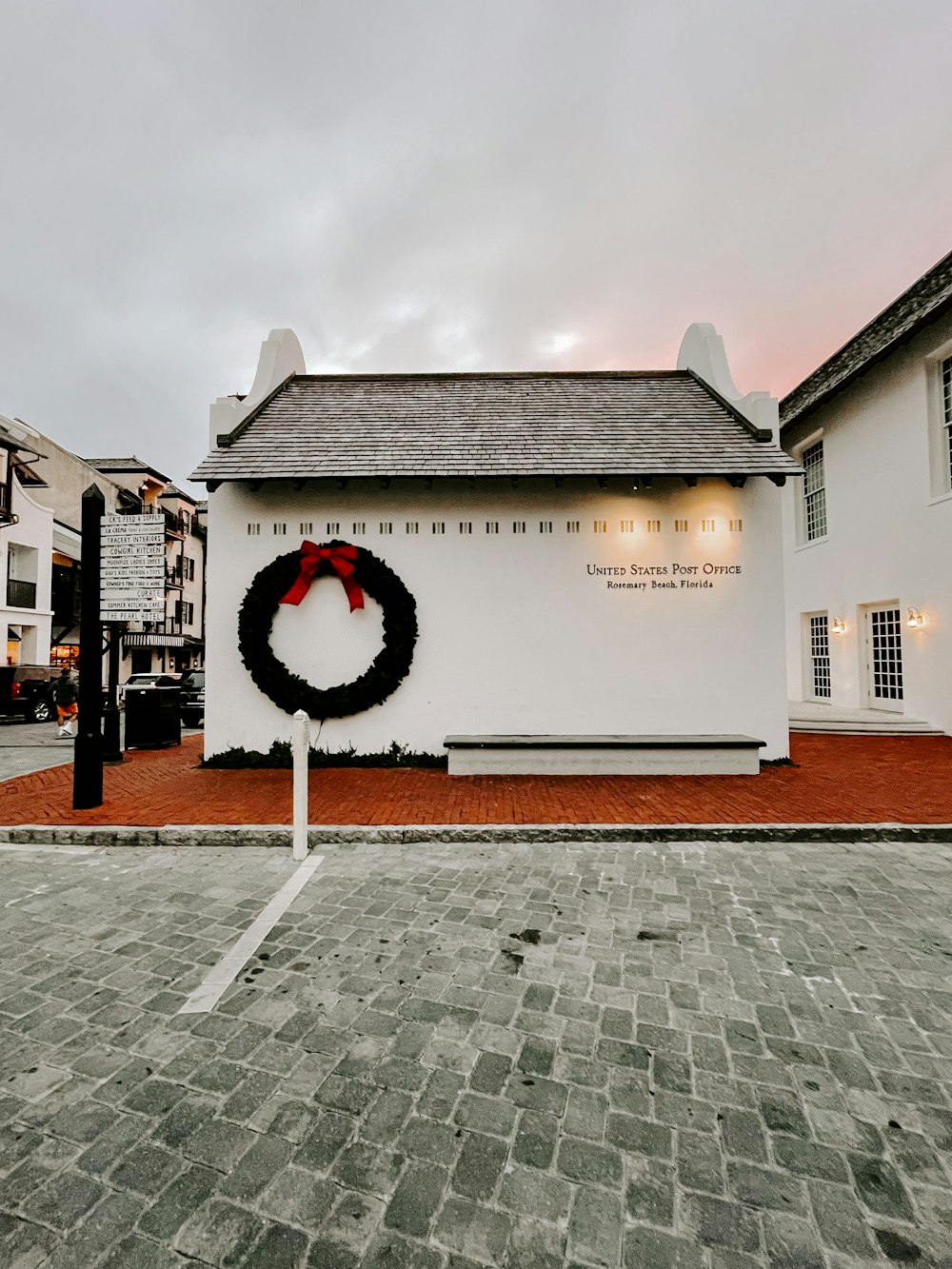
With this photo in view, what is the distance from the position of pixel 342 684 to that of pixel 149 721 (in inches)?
218

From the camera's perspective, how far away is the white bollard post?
557cm

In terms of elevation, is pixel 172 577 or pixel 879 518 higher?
pixel 172 577

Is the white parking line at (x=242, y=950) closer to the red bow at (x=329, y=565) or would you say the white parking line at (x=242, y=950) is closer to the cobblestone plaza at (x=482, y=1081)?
the cobblestone plaza at (x=482, y=1081)

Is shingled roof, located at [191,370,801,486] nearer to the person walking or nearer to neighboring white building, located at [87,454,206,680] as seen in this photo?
the person walking

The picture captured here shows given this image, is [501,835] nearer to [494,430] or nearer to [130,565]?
[130,565]

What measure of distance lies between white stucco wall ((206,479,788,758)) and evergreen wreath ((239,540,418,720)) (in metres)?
0.20

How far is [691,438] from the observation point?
9719 mm

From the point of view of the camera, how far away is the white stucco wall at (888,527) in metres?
12.3

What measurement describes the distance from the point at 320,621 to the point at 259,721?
2005 millimetres

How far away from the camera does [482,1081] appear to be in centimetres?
257

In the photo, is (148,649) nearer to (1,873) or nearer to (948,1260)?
(1,873)

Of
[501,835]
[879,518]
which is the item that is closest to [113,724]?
[501,835]

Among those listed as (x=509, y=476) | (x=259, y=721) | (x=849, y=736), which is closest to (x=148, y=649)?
(x=259, y=721)

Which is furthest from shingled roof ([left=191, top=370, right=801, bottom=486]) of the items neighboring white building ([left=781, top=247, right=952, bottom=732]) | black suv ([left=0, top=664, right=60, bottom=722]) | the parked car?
black suv ([left=0, top=664, right=60, bottom=722])
